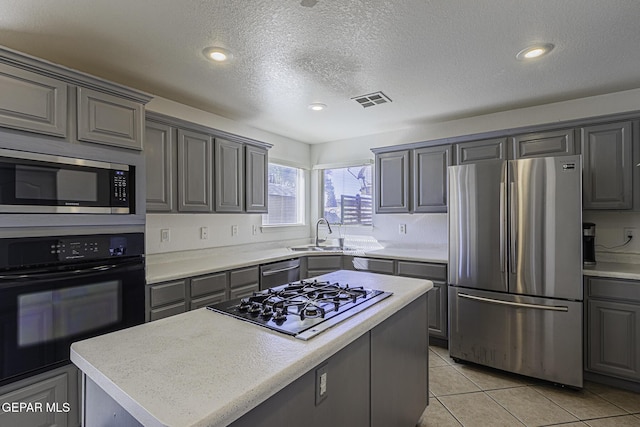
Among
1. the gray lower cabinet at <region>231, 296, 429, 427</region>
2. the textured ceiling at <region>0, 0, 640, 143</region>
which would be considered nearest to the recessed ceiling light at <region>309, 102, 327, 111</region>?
the textured ceiling at <region>0, 0, 640, 143</region>

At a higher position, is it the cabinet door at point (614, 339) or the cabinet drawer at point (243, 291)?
the cabinet drawer at point (243, 291)

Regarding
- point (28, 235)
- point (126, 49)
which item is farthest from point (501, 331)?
point (126, 49)

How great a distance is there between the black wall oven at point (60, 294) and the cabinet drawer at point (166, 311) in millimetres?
106

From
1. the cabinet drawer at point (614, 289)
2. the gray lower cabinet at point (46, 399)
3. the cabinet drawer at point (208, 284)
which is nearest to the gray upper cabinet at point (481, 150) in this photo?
the cabinet drawer at point (614, 289)

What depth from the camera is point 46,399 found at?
1749 millimetres

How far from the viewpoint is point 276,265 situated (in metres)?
3.25

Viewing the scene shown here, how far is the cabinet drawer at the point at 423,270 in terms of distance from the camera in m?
3.13

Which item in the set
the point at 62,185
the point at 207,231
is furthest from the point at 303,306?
the point at 207,231

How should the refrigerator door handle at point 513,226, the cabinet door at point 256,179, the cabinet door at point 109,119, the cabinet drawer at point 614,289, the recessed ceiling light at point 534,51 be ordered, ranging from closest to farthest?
the cabinet door at point 109,119 < the recessed ceiling light at point 534,51 < the cabinet drawer at point 614,289 < the refrigerator door handle at point 513,226 < the cabinet door at point 256,179

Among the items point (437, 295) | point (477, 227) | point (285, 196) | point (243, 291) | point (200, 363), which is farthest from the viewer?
point (285, 196)

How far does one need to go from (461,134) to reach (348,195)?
1.67 metres

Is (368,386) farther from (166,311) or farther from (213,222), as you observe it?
(213,222)

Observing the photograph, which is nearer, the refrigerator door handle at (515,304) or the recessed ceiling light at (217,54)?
the recessed ceiling light at (217,54)

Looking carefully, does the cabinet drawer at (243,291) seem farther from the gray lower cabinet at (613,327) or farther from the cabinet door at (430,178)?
the gray lower cabinet at (613,327)
